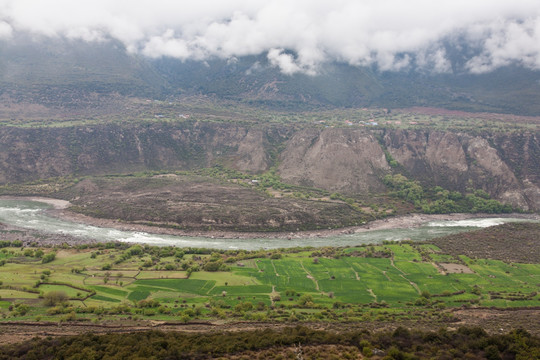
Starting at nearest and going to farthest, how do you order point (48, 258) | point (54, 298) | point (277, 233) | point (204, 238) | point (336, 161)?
point (54, 298) → point (48, 258) → point (204, 238) → point (277, 233) → point (336, 161)

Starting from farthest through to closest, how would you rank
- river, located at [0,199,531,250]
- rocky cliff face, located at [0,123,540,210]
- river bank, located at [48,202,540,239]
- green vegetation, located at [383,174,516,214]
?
rocky cliff face, located at [0,123,540,210]
green vegetation, located at [383,174,516,214]
river bank, located at [48,202,540,239]
river, located at [0,199,531,250]

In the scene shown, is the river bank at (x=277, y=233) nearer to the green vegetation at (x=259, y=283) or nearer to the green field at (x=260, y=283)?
the green vegetation at (x=259, y=283)

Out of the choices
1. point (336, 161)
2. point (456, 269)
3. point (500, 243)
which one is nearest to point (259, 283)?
point (456, 269)

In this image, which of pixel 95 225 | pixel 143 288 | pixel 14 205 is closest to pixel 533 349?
pixel 143 288

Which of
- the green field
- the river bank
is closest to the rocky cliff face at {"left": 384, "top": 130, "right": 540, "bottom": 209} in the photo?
the river bank

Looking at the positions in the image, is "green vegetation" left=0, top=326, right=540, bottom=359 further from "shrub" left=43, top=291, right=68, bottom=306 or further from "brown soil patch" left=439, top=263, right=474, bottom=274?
"brown soil patch" left=439, top=263, right=474, bottom=274

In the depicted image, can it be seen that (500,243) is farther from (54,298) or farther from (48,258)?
(48,258)
